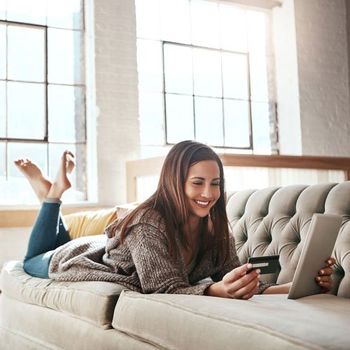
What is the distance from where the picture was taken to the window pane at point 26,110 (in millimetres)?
4758

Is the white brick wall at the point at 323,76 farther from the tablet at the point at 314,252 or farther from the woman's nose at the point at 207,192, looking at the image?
the tablet at the point at 314,252

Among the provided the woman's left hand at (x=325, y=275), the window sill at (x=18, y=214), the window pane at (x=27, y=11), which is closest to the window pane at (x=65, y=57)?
the window pane at (x=27, y=11)

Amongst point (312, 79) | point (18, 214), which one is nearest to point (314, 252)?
point (18, 214)

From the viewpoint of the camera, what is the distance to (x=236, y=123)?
5.82 metres

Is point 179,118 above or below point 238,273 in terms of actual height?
above

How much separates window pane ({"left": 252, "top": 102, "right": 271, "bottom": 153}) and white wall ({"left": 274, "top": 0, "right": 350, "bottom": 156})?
13 centimetres

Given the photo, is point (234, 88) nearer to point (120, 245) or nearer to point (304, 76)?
point (304, 76)

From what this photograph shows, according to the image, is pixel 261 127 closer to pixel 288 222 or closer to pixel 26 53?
pixel 26 53

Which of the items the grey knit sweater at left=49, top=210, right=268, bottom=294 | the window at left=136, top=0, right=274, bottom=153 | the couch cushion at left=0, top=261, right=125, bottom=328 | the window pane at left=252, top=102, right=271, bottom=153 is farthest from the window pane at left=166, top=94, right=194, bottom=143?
the grey knit sweater at left=49, top=210, right=268, bottom=294

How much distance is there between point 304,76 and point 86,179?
7.41 ft

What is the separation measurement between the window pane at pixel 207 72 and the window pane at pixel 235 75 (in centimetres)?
7

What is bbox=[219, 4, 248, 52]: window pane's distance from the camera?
5848mm

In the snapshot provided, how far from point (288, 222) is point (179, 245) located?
542 mm

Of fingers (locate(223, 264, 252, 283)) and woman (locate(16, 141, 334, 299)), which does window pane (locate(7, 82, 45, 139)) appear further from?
fingers (locate(223, 264, 252, 283))
